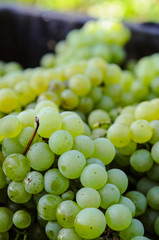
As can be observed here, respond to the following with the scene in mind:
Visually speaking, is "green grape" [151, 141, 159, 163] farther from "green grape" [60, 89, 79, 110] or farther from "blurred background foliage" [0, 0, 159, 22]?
"blurred background foliage" [0, 0, 159, 22]

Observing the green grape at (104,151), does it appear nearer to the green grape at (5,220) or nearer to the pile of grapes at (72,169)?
the pile of grapes at (72,169)

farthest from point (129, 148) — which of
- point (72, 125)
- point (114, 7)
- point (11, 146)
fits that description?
point (114, 7)

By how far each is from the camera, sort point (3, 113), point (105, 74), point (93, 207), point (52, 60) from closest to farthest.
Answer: point (93, 207)
point (3, 113)
point (105, 74)
point (52, 60)

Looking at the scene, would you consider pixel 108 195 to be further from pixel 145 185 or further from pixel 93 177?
pixel 145 185

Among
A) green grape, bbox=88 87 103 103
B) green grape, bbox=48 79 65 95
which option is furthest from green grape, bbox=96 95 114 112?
green grape, bbox=48 79 65 95

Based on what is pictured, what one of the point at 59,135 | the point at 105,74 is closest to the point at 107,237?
the point at 59,135

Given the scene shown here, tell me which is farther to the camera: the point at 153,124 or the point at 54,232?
the point at 153,124

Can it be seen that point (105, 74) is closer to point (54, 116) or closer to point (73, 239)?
point (54, 116)
